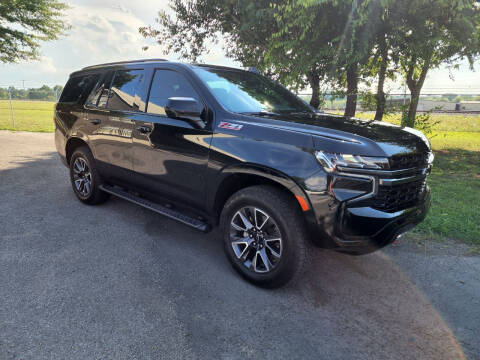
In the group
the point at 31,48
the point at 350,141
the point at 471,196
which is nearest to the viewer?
the point at 350,141

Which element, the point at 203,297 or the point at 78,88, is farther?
the point at 78,88

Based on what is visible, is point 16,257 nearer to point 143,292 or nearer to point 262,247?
point 143,292

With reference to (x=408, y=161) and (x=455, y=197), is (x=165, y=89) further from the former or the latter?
(x=455, y=197)

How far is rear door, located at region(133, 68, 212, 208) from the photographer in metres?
3.27

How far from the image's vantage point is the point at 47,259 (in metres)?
3.36

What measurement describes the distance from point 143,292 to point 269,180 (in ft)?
4.69

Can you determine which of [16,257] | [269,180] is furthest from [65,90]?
[269,180]

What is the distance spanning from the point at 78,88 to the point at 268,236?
3844 millimetres

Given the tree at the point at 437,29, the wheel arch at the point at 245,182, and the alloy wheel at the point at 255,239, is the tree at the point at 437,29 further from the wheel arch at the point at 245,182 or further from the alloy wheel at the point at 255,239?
the alloy wheel at the point at 255,239

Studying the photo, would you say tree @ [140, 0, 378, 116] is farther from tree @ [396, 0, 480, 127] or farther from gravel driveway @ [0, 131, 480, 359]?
gravel driveway @ [0, 131, 480, 359]

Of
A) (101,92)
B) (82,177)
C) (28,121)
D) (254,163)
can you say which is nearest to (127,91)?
(101,92)

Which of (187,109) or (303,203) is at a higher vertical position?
(187,109)

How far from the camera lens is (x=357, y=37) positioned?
301 inches

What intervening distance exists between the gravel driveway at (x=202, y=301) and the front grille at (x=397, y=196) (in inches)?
32.9
